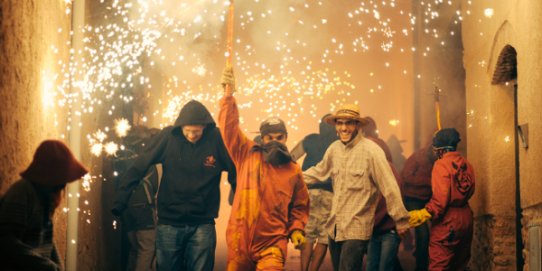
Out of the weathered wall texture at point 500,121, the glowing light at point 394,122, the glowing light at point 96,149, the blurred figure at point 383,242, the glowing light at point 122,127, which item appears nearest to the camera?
the weathered wall texture at point 500,121

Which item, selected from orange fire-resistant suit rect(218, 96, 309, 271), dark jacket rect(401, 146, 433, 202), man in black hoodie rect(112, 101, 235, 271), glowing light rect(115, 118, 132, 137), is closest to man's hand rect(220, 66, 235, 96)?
orange fire-resistant suit rect(218, 96, 309, 271)

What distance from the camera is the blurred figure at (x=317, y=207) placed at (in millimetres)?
10227

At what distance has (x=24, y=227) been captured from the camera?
507 cm

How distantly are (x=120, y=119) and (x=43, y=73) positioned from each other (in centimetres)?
345

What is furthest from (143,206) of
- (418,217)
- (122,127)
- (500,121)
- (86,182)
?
(500,121)

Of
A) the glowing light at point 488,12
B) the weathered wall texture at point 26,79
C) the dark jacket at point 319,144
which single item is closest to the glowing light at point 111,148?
the weathered wall texture at point 26,79

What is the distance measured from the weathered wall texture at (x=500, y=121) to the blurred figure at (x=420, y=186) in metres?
0.69

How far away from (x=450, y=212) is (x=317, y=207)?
5.78 feet

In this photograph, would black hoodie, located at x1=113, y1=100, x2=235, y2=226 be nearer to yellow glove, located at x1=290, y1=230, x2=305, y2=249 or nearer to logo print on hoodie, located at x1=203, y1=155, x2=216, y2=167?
logo print on hoodie, located at x1=203, y1=155, x2=216, y2=167

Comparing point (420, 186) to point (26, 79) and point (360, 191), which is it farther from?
point (26, 79)

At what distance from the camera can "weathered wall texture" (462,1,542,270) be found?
7988mm

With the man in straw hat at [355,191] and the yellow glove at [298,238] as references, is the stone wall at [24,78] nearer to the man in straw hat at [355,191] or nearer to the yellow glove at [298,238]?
the yellow glove at [298,238]

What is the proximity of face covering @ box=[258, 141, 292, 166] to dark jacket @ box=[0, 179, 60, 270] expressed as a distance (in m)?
3.07

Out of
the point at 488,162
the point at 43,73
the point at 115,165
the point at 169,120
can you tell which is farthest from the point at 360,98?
the point at 43,73
